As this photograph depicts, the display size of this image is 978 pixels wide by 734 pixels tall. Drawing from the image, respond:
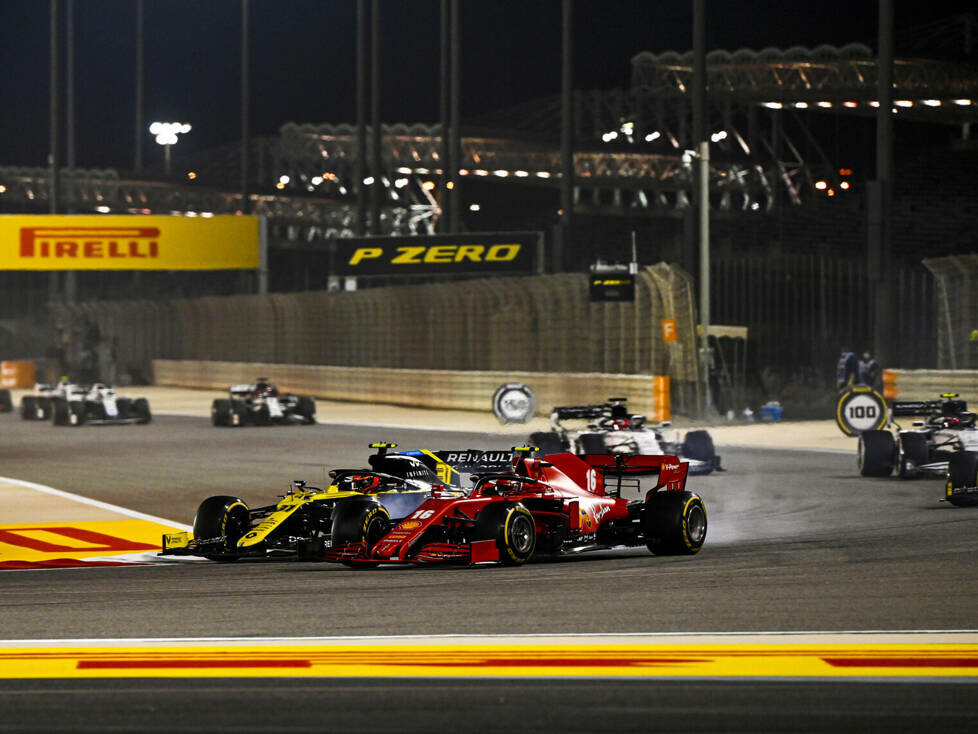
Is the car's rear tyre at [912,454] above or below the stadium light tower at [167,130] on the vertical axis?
below

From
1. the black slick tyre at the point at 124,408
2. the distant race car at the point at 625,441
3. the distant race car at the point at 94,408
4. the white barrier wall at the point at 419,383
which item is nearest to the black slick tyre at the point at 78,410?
the distant race car at the point at 94,408

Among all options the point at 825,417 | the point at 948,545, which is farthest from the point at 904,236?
the point at 948,545

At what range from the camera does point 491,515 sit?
11.5m

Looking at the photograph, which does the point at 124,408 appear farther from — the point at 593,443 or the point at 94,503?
the point at 593,443

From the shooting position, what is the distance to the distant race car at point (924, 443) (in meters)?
18.6

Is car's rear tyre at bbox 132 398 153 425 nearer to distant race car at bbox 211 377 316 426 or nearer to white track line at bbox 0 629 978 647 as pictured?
distant race car at bbox 211 377 316 426

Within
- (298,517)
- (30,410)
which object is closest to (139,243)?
(30,410)

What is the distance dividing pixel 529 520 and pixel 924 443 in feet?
27.7

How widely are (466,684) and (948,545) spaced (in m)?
6.53

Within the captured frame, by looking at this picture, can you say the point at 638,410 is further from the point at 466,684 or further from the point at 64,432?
the point at 466,684

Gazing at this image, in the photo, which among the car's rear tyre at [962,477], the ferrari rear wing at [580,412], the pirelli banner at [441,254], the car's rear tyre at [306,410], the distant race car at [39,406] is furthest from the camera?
the pirelli banner at [441,254]

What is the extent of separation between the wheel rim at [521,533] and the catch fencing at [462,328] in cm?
1939

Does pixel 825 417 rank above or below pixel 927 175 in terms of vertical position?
below

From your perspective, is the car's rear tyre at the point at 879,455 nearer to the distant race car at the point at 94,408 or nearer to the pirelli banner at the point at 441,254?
the distant race car at the point at 94,408
